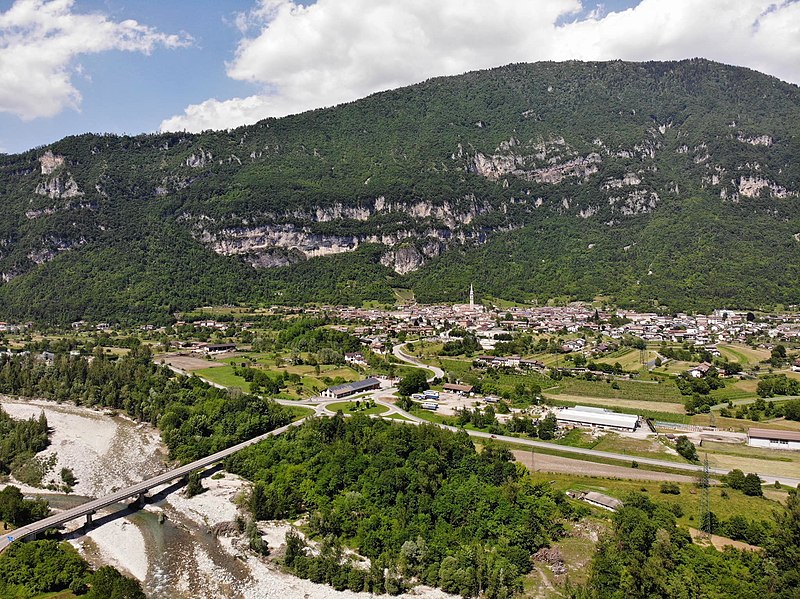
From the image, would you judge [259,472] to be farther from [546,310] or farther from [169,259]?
[169,259]

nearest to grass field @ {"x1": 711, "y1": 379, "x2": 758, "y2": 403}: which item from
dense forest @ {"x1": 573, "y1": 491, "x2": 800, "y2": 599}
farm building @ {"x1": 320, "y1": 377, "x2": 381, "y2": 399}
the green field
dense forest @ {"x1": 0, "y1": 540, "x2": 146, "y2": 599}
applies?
dense forest @ {"x1": 573, "y1": 491, "x2": 800, "y2": 599}

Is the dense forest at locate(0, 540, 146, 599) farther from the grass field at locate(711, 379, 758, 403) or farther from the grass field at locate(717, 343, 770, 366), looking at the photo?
the grass field at locate(717, 343, 770, 366)

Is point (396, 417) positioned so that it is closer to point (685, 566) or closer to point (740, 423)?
point (740, 423)

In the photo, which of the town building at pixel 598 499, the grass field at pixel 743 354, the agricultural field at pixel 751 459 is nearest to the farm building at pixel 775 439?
the agricultural field at pixel 751 459

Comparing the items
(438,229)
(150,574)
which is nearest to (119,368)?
(150,574)

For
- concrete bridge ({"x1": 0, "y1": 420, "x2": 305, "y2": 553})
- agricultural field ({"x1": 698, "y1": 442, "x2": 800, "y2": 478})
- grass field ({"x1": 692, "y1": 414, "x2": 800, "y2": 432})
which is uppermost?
grass field ({"x1": 692, "y1": 414, "x2": 800, "y2": 432})

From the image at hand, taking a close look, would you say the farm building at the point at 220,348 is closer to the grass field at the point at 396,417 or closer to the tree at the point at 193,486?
the grass field at the point at 396,417

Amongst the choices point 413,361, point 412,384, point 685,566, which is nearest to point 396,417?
point 412,384
